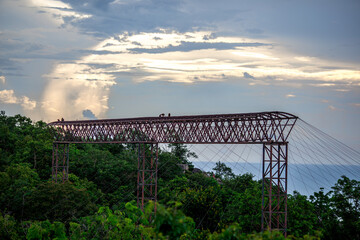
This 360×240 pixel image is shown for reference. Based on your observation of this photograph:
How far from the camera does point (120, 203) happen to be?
44.7 m

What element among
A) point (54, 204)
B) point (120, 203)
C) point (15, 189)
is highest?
point (15, 189)

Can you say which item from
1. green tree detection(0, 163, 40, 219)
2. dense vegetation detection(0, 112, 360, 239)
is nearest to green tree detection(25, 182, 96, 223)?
dense vegetation detection(0, 112, 360, 239)

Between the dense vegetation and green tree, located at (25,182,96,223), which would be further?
green tree, located at (25,182,96,223)

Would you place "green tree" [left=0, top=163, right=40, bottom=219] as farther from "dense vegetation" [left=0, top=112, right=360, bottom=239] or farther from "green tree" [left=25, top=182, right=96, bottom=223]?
"green tree" [left=25, top=182, right=96, bottom=223]

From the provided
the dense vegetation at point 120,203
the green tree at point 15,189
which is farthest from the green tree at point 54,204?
the green tree at point 15,189

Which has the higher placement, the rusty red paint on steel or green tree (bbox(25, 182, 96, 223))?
the rusty red paint on steel

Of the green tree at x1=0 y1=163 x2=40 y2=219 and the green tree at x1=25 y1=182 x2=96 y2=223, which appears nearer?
the green tree at x1=25 y1=182 x2=96 y2=223

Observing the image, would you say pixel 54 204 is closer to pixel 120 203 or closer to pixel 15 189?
pixel 15 189

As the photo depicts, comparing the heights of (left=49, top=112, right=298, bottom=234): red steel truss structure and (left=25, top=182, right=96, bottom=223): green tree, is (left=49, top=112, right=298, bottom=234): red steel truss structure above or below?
above

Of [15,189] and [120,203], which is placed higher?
[15,189]

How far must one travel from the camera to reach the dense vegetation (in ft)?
93.4

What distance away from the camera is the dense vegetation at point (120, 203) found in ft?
93.4

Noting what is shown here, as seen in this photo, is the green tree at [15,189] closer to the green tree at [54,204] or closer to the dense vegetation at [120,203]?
the dense vegetation at [120,203]

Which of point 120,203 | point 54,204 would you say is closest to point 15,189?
point 54,204
